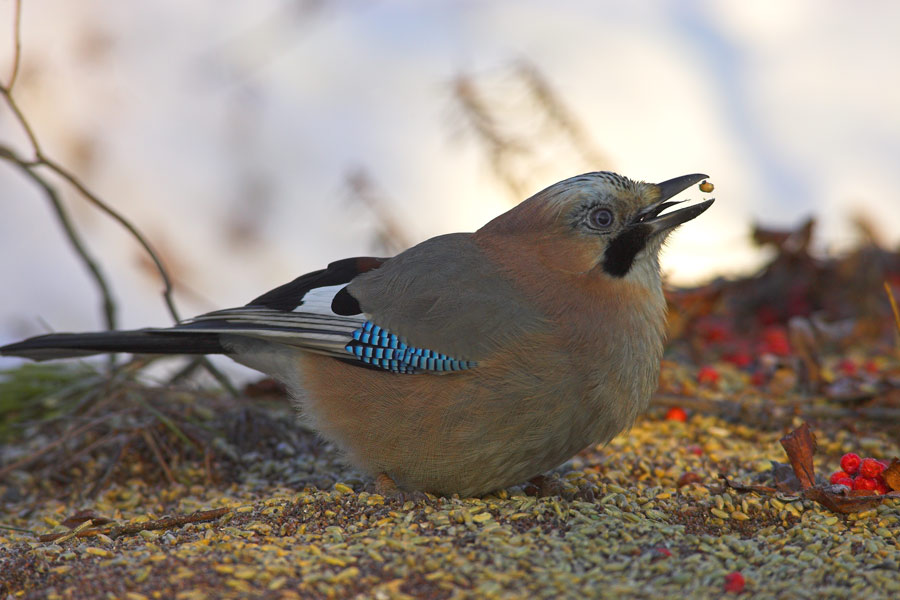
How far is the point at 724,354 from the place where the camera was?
5840mm

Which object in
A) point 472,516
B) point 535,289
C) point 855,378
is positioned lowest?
point 855,378

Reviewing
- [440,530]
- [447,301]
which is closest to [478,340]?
[447,301]

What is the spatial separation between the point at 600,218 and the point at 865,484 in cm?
136

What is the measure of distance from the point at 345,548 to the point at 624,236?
1.63 m

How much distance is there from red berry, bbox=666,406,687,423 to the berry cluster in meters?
1.18

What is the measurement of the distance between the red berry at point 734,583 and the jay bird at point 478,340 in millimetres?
844

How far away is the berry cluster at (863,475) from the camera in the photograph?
338 cm

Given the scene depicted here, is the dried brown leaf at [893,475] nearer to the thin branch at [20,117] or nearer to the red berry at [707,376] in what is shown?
the red berry at [707,376]

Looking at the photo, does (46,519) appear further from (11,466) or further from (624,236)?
(624,236)

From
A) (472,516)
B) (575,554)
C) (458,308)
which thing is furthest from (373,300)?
(575,554)

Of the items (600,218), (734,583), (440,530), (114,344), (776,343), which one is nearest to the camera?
(734,583)

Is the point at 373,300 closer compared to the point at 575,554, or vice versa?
the point at 575,554

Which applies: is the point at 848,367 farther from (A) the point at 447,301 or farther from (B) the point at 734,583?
(B) the point at 734,583

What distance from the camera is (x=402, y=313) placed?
11.6ft
